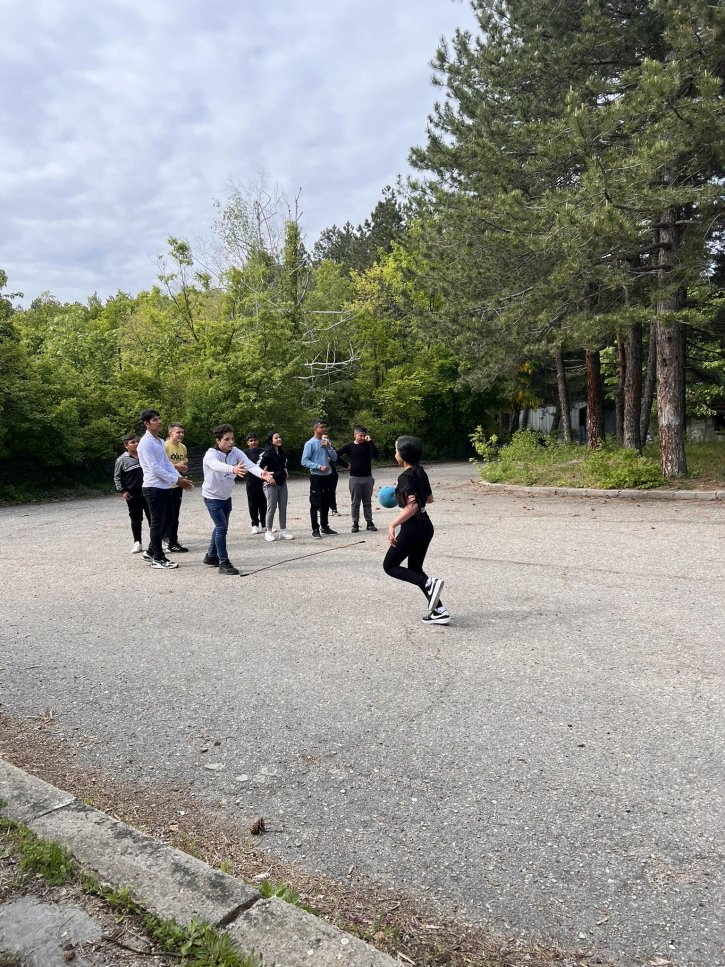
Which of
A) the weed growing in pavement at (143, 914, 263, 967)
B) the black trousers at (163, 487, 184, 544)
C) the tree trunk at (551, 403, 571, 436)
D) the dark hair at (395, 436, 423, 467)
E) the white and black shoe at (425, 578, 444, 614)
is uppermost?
the tree trunk at (551, 403, 571, 436)

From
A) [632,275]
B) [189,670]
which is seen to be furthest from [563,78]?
[189,670]

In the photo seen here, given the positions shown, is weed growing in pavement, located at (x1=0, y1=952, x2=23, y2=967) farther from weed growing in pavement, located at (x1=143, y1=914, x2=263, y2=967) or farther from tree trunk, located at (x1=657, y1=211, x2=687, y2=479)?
tree trunk, located at (x1=657, y1=211, x2=687, y2=479)

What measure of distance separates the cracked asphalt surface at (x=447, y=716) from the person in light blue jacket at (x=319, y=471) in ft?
8.60

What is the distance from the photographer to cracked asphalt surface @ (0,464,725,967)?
8.89 ft

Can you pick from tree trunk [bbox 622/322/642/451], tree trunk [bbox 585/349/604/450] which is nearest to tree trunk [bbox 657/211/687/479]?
tree trunk [bbox 622/322/642/451]

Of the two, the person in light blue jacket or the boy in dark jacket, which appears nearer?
the person in light blue jacket

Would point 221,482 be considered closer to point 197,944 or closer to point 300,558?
point 300,558

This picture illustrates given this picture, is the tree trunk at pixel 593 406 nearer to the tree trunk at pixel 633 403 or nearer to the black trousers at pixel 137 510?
the tree trunk at pixel 633 403

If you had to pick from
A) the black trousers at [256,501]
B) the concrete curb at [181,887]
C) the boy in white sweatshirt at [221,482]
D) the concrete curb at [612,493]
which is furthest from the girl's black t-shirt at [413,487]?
the concrete curb at [612,493]

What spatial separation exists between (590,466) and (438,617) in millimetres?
11938

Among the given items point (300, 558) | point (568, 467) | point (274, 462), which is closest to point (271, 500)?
point (274, 462)

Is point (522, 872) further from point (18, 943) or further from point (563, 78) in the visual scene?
point (563, 78)

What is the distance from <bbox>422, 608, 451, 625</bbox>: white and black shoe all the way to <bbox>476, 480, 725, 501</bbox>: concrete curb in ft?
33.4

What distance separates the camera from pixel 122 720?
14.1 feet
